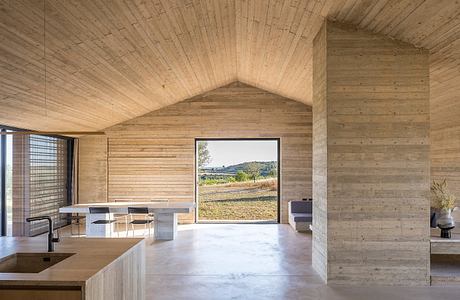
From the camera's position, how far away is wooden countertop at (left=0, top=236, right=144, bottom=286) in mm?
2223

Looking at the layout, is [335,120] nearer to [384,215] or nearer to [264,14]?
[384,215]

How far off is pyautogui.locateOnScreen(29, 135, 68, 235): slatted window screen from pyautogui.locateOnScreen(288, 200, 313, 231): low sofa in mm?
5566

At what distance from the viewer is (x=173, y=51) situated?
6199 mm

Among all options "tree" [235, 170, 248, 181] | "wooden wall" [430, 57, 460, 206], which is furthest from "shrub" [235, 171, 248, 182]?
"wooden wall" [430, 57, 460, 206]

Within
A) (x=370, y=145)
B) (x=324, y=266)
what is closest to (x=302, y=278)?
(x=324, y=266)

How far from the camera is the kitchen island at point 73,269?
7.27 ft

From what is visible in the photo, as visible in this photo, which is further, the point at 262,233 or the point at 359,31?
the point at 262,233

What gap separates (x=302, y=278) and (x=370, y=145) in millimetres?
1940

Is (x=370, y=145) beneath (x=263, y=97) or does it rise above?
beneath

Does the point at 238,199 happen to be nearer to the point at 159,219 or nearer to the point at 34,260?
the point at 159,219

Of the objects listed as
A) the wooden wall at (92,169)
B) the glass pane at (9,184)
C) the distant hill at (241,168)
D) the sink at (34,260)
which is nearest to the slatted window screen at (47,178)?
the wooden wall at (92,169)

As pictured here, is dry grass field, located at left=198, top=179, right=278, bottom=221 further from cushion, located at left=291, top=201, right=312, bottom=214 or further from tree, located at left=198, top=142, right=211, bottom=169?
cushion, located at left=291, top=201, right=312, bottom=214

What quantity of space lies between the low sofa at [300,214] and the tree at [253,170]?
2237mm

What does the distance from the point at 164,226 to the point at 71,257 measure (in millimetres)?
5201
